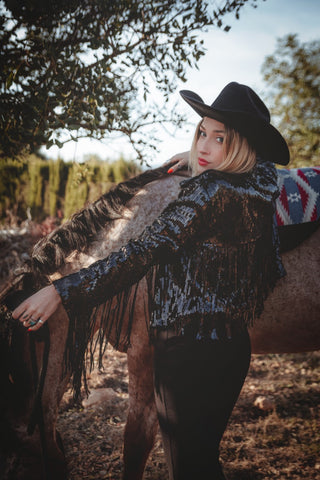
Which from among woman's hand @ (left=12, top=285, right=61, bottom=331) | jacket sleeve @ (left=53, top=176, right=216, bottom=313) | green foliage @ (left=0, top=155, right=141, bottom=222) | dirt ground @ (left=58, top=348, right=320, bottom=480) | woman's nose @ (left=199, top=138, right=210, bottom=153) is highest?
green foliage @ (left=0, top=155, right=141, bottom=222)

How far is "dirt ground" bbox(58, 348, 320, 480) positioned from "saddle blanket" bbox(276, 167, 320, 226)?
5.89 ft

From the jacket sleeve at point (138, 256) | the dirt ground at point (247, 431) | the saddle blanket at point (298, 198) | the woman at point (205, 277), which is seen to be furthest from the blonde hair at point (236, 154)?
the dirt ground at point (247, 431)

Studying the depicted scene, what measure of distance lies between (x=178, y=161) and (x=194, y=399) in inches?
59.5

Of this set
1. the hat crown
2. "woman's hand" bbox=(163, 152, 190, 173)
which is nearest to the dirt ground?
"woman's hand" bbox=(163, 152, 190, 173)

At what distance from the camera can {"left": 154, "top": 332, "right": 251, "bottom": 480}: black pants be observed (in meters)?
1.19

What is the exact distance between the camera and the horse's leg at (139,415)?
1.93 meters

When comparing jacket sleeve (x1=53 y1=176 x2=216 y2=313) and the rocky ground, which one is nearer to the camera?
jacket sleeve (x1=53 y1=176 x2=216 y2=313)

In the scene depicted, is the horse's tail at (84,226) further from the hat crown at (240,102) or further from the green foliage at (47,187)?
the green foliage at (47,187)

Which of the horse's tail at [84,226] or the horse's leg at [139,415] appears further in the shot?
the horse's leg at [139,415]

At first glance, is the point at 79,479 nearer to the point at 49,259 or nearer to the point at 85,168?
the point at 49,259

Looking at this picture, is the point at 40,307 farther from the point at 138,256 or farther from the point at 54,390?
the point at 54,390

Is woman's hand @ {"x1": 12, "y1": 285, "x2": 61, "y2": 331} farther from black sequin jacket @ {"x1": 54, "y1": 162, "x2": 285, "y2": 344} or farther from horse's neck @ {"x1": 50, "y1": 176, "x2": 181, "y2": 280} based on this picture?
horse's neck @ {"x1": 50, "y1": 176, "x2": 181, "y2": 280}

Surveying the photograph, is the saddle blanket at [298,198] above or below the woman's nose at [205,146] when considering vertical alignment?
below

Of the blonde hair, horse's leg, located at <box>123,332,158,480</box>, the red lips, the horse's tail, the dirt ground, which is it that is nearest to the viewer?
the blonde hair
